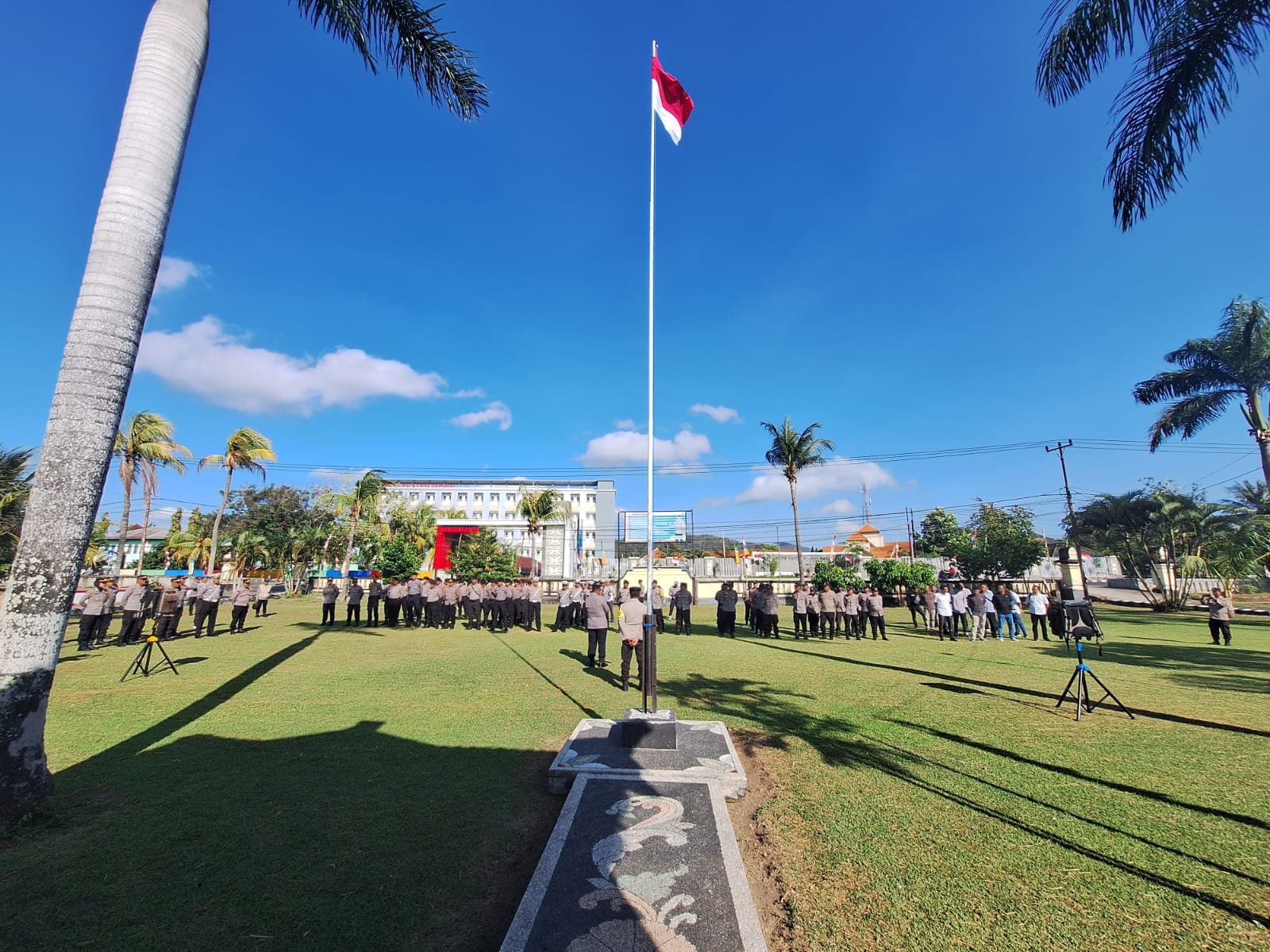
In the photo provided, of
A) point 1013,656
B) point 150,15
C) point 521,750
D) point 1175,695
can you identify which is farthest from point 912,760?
point 150,15

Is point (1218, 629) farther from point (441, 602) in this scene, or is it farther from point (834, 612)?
point (441, 602)

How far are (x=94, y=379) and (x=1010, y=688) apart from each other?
1296 cm

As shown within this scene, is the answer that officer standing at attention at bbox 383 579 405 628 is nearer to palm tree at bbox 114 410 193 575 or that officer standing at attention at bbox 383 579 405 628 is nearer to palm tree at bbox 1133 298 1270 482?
palm tree at bbox 114 410 193 575

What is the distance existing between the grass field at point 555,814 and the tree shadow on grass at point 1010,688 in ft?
0.30

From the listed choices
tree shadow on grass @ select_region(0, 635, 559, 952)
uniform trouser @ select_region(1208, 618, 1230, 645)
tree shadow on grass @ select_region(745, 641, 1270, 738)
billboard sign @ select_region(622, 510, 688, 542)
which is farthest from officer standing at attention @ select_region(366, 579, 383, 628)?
billboard sign @ select_region(622, 510, 688, 542)

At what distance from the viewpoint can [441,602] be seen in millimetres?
20953

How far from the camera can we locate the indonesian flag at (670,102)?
8.46m

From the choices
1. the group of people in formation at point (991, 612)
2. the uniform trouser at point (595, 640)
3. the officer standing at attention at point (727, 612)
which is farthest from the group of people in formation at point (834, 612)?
the uniform trouser at point (595, 640)

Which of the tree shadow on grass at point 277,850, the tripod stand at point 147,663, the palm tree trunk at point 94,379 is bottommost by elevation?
the tree shadow on grass at point 277,850

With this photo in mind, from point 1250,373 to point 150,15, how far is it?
1036 inches

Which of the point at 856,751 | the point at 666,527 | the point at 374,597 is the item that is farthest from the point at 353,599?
the point at 666,527

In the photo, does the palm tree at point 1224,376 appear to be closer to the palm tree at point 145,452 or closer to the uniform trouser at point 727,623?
the uniform trouser at point 727,623

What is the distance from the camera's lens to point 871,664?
41.5 ft

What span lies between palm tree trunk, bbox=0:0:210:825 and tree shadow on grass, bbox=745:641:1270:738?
12183mm
